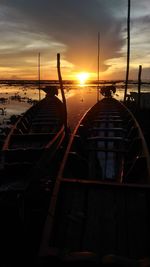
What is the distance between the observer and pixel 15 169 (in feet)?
43.5

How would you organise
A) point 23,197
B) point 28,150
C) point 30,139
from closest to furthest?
point 23,197 < point 28,150 < point 30,139

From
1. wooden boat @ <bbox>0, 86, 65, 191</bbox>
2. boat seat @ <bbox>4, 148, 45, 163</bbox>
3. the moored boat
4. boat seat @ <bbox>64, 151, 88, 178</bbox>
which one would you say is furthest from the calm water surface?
boat seat @ <bbox>64, 151, 88, 178</bbox>

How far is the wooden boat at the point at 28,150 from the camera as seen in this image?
12.1 meters

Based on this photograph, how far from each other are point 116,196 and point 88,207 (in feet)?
2.65

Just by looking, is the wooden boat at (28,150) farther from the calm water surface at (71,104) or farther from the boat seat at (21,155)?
the calm water surface at (71,104)

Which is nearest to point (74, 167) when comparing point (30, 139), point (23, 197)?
point (23, 197)

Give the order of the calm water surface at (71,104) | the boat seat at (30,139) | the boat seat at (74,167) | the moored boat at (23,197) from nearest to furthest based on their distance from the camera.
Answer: the moored boat at (23,197)
the boat seat at (74,167)
the boat seat at (30,139)
the calm water surface at (71,104)

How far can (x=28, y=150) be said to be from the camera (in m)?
14.2

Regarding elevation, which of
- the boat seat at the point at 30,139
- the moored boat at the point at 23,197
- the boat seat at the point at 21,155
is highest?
the boat seat at the point at 30,139

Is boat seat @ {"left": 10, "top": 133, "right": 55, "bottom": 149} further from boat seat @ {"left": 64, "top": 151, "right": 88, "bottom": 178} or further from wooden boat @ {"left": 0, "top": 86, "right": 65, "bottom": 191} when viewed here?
boat seat @ {"left": 64, "top": 151, "right": 88, "bottom": 178}

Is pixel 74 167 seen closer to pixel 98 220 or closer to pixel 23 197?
pixel 23 197

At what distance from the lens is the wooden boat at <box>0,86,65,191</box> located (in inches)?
477

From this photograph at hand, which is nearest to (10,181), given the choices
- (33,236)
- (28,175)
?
(28,175)

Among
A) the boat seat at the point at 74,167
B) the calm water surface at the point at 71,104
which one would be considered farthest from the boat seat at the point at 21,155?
the calm water surface at the point at 71,104
